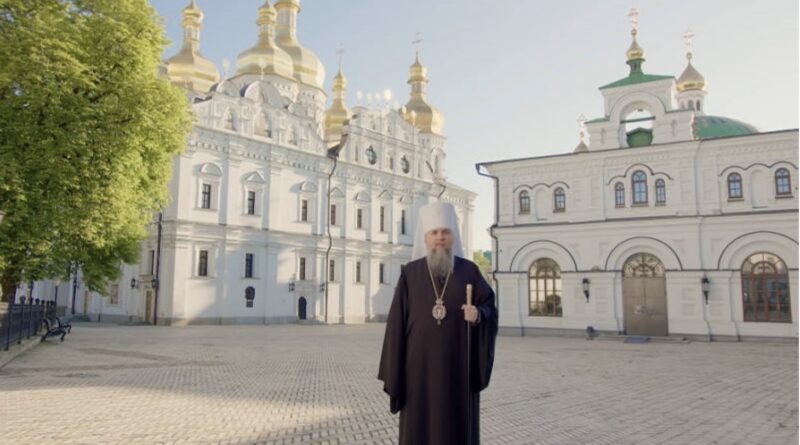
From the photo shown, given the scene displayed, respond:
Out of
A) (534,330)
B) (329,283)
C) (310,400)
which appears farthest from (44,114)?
(329,283)

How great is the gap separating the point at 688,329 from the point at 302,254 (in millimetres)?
24846

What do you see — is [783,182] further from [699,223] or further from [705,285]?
[705,285]

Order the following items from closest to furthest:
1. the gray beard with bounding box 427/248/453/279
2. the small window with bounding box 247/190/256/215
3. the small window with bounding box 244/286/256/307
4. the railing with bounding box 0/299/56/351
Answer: the gray beard with bounding box 427/248/453/279, the railing with bounding box 0/299/56/351, the small window with bounding box 244/286/256/307, the small window with bounding box 247/190/256/215

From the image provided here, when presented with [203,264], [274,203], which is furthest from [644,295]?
[203,264]

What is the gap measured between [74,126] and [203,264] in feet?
66.4

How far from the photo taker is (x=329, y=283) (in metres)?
42.8

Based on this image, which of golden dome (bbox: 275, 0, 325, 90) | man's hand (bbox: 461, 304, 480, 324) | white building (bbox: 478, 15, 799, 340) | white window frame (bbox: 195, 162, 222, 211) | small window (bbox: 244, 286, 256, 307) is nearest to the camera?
man's hand (bbox: 461, 304, 480, 324)

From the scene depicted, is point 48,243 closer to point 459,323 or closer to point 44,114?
point 44,114

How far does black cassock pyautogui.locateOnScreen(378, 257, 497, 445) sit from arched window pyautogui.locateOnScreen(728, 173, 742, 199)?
2404 centimetres

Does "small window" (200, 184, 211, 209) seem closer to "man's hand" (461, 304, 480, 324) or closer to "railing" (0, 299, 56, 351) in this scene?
"railing" (0, 299, 56, 351)

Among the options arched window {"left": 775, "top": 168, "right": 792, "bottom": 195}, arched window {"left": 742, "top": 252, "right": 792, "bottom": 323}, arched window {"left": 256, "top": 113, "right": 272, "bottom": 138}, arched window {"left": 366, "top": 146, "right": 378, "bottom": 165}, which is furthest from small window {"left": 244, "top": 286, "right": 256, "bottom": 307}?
arched window {"left": 775, "top": 168, "right": 792, "bottom": 195}

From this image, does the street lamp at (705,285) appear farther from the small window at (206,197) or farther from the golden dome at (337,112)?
the golden dome at (337,112)

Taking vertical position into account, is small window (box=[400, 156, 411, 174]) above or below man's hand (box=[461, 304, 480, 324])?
above

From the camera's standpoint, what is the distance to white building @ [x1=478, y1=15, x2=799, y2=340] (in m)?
24.2
